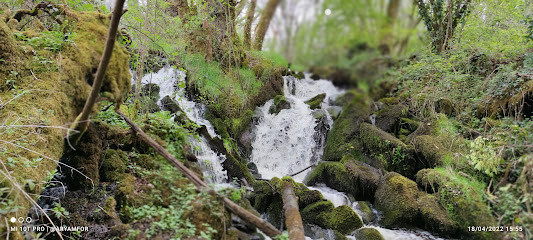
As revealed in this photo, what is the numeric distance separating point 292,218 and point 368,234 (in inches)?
94.6

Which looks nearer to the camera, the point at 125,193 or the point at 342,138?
the point at 125,193

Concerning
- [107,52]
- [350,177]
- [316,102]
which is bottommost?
[350,177]

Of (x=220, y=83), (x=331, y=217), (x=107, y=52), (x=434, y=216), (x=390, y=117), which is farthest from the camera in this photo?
(x=220, y=83)

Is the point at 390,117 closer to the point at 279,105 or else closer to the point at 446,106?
the point at 446,106

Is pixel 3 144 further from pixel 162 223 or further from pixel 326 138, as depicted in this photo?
pixel 326 138

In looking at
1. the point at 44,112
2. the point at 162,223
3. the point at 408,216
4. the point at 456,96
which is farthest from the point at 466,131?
the point at 44,112

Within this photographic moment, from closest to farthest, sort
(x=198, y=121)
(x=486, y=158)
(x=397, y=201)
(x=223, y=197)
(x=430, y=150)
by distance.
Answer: (x=223, y=197), (x=486, y=158), (x=397, y=201), (x=430, y=150), (x=198, y=121)

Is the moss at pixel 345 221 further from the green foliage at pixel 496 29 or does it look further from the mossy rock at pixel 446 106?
the green foliage at pixel 496 29

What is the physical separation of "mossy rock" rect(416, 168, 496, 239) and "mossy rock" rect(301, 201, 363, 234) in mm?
1631

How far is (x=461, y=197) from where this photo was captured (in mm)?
5676

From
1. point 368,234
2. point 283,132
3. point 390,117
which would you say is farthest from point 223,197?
point 390,117

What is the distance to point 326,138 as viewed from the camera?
33.7 ft

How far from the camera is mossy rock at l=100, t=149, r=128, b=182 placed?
4.29m

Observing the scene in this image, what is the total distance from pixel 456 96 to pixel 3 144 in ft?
32.8
